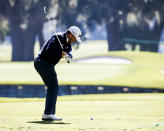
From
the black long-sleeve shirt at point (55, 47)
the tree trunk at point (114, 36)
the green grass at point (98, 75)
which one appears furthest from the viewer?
the tree trunk at point (114, 36)

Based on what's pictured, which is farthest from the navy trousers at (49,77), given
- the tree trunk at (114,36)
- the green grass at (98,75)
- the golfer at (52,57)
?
the tree trunk at (114,36)

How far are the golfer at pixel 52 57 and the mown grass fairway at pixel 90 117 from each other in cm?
39

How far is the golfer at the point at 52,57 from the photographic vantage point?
1119cm

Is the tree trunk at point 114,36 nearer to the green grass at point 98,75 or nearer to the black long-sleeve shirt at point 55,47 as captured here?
the green grass at point 98,75

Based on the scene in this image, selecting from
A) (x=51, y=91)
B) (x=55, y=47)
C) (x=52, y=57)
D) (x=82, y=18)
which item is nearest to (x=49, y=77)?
(x=51, y=91)

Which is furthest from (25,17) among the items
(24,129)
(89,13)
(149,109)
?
(24,129)

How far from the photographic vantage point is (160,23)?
68562mm

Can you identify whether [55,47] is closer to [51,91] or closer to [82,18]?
[51,91]

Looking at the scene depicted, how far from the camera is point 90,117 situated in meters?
11.8

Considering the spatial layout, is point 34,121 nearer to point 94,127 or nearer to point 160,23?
point 94,127

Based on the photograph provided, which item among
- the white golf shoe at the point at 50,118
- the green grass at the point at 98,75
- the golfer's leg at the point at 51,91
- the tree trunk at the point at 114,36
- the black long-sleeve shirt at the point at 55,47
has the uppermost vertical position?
the tree trunk at the point at 114,36

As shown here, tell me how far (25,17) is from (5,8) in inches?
83.9

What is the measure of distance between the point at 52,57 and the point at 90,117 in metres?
1.42

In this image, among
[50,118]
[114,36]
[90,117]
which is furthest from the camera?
[114,36]
